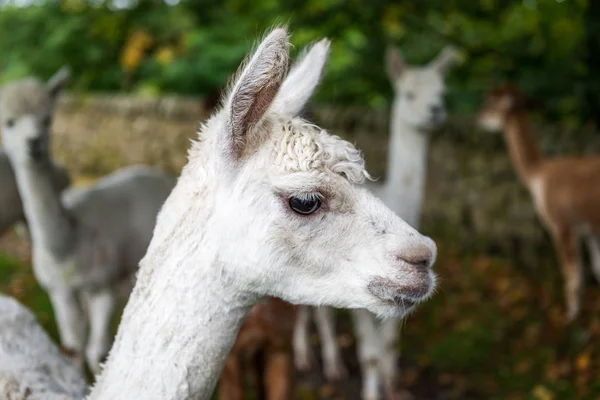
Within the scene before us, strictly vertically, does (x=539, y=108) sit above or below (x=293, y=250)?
above

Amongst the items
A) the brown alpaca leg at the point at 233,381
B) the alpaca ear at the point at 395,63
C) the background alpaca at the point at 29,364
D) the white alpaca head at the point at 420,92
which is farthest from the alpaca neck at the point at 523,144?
the background alpaca at the point at 29,364

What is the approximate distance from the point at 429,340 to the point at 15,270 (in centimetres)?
457

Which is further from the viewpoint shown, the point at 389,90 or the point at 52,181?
the point at 389,90

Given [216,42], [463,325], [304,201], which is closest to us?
[304,201]

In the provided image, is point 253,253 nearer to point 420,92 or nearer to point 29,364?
point 29,364

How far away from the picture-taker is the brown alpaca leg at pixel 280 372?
9.90 ft

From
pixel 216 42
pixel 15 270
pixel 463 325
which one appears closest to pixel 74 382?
pixel 463 325

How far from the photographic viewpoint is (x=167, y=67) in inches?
417

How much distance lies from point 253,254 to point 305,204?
18 cm

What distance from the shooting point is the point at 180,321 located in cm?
157

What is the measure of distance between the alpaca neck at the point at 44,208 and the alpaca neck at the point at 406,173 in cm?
205

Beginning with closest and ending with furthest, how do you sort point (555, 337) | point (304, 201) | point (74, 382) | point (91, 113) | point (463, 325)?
point (304, 201), point (74, 382), point (555, 337), point (463, 325), point (91, 113)

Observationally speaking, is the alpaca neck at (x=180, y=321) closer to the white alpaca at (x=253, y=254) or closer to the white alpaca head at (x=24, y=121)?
the white alpaca at (x=253, y=254)

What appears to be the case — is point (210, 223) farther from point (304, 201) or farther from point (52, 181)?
point (52, 181)
